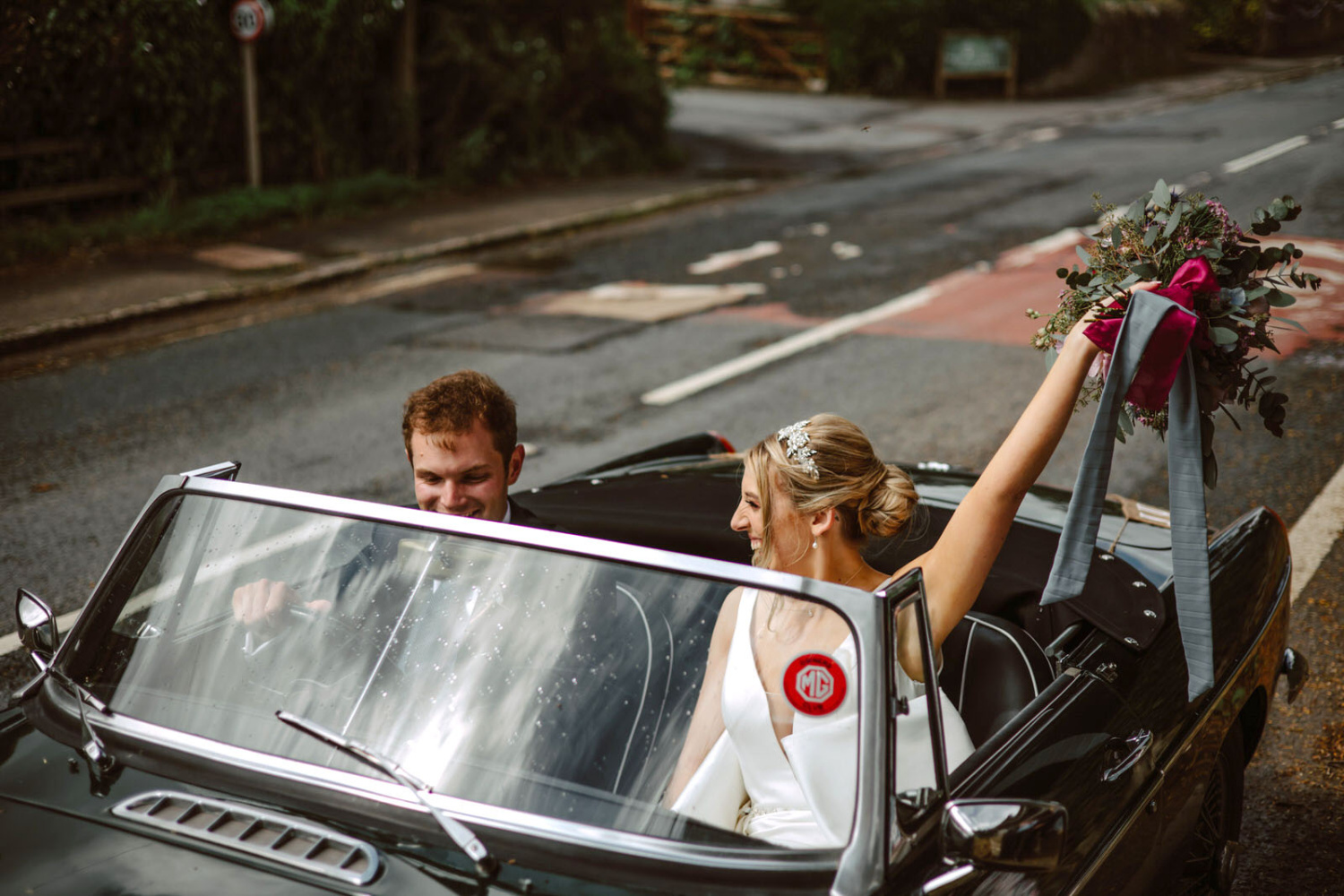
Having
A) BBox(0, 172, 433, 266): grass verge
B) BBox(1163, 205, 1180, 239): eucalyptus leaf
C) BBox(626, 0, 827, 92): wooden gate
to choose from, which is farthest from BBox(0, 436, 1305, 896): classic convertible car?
BBox(626, 0, 827, 92): wooden gate

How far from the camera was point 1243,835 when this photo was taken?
370 cm

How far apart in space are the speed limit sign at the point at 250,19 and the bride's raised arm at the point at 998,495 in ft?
39.5

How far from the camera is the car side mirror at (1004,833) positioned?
193cm

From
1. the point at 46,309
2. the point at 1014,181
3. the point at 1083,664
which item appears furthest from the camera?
the point at 1014,181

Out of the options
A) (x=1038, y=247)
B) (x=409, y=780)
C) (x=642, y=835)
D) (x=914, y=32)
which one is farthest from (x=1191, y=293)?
(x=914, y=32)

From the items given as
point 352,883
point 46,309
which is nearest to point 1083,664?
point 352,883

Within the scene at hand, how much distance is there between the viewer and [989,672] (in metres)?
2.79

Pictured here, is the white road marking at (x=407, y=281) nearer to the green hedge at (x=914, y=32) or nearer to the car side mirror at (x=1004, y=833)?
the car side mirror at (x=1004, y=833)

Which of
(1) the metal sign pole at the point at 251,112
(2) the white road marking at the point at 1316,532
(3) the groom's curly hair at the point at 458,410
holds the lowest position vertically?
(2) the white road marking at the point at 1316,532

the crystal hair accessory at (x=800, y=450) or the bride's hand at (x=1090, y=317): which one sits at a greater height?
the bride's hand at (x=1090, y=317)

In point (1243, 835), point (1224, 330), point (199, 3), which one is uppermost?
point (199, 3)

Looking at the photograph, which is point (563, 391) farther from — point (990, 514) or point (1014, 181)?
point (1014, 181)

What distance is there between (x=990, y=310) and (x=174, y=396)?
641 cm

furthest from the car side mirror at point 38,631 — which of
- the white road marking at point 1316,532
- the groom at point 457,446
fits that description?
the white road marking at point 1316,532
